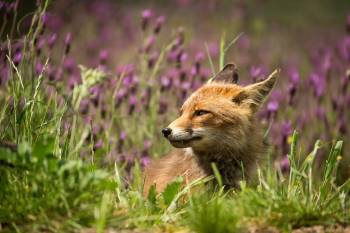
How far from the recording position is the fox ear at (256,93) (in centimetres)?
578

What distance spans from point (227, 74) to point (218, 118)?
88 cm

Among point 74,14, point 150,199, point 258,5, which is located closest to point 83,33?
point 74,14

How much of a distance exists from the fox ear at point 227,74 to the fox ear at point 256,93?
0.52 m

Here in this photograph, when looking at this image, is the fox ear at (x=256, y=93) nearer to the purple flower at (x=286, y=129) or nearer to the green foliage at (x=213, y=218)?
the purple flower at (x=286, y=129)

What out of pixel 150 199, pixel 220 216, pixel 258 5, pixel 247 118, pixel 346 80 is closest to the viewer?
pixel 220 216

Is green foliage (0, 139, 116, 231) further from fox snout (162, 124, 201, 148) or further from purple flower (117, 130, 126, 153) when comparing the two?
purple flower (117, 130, 126, 153)

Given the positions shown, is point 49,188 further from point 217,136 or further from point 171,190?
point 217,136

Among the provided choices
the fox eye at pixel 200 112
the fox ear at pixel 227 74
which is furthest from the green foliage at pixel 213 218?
the fox ear at pixel 227 74

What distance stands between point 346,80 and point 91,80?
3210 mm

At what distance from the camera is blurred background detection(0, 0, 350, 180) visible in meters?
7.05

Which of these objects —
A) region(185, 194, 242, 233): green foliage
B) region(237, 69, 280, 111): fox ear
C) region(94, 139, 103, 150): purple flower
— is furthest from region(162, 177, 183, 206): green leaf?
region(94, 139, 103, 150): purple flower

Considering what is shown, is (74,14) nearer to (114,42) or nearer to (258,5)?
(114,42)

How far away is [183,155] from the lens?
19.0ft

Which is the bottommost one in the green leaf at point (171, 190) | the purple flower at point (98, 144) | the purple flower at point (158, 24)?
the purple flower at point (98, 144)
